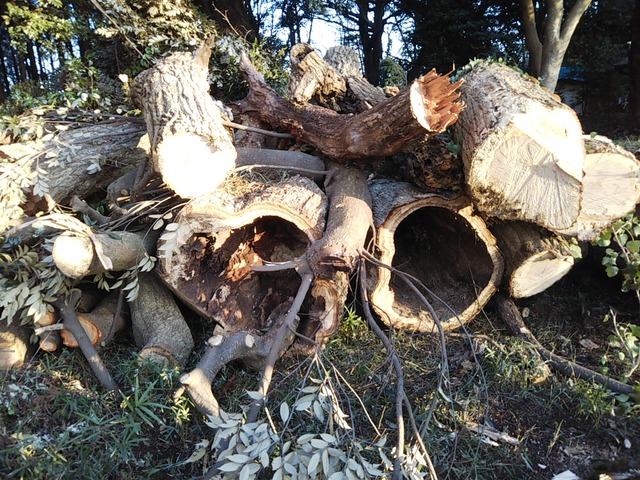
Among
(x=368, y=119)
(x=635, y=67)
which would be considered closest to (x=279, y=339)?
(x=368, y=119)

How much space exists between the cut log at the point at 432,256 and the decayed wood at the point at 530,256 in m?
0.08

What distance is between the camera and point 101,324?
8.85 feet

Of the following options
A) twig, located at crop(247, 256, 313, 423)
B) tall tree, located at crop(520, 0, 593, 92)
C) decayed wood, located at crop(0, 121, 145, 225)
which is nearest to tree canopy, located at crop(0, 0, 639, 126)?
tall tree, located at crop(520, 0, 593, 92)

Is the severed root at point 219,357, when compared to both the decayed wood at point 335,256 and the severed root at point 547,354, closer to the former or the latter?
the decayed wood at point 335,256

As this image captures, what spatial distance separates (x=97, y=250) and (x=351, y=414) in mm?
1485

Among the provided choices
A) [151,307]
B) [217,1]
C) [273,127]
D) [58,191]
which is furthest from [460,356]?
[217,1]

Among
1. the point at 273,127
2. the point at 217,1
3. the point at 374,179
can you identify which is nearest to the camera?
the point at 374,179

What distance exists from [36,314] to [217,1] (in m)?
6.76

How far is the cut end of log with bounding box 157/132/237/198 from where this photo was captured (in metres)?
2.33

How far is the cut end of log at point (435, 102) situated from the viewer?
247 cm

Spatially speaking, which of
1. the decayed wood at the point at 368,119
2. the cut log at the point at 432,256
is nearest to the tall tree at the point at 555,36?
the cut log at the point at 432,256

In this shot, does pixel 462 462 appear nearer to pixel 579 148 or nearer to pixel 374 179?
pixel 579 148

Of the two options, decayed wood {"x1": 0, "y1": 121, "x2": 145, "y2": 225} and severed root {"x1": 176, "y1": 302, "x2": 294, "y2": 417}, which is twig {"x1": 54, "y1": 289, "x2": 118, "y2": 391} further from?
decayed wood {"x1": 0, "y1": 121, "x2": 145, "y2": 225}

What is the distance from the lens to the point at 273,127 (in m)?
3.65
